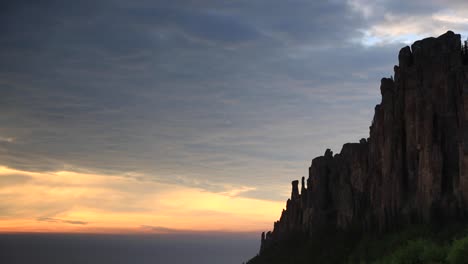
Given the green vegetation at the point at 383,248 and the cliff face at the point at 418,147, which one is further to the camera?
the cliff face at the point at 418,147

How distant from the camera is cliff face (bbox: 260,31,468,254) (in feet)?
361

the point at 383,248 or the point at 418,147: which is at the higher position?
the point at 418,147

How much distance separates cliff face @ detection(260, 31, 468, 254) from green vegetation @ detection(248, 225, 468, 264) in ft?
11.5

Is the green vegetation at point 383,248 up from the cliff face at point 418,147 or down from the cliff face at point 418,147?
down

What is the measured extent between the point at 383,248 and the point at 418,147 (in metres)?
18.7

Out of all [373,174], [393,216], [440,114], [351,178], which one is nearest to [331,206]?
[351,178]

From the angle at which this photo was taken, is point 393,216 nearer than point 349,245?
Yes

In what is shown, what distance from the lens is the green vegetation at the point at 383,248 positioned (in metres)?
78.9

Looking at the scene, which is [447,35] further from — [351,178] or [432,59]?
[351,178]

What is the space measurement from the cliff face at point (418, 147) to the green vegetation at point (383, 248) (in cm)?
352

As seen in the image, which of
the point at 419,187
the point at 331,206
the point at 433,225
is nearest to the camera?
the point at 433,225

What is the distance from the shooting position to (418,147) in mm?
116938

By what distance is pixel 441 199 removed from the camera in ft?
358

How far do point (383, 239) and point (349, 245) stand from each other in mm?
16667
